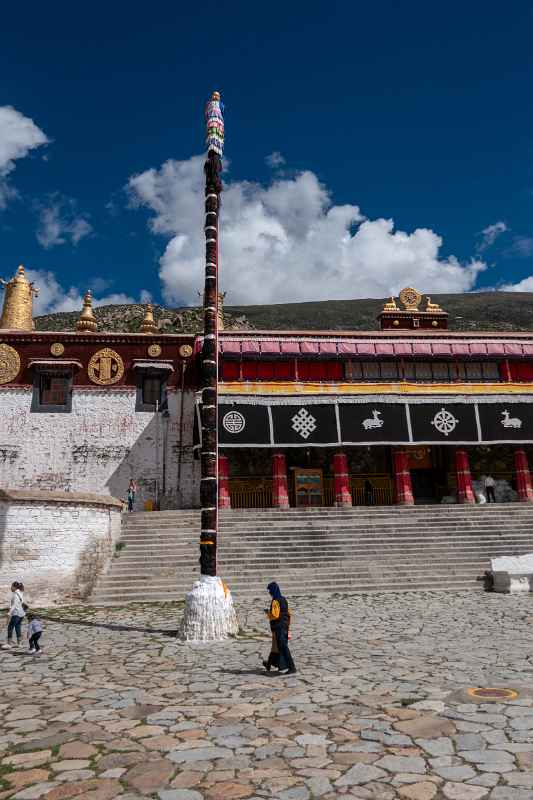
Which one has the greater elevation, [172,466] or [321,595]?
[172,466]

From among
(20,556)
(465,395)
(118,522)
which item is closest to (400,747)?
(20,556)

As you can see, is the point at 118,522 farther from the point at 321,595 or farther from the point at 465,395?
the point at 465,395

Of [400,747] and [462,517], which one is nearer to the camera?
[400,747]

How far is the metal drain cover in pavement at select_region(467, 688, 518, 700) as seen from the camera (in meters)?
6.29

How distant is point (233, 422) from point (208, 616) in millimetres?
13946

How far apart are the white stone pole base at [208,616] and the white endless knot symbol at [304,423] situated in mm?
13888

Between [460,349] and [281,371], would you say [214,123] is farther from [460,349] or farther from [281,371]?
[460,349]

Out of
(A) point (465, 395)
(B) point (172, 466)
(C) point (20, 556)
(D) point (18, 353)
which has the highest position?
(D) point (18, 353)

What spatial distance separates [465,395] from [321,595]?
1409 centimetres

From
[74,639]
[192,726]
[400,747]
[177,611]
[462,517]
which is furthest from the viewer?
[462,517]

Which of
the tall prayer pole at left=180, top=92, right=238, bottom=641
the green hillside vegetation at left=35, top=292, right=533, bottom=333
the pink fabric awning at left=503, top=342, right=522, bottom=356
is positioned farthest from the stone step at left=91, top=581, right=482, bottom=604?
the green hillside vegetation at left=35, top=292, right=533, bottom=333

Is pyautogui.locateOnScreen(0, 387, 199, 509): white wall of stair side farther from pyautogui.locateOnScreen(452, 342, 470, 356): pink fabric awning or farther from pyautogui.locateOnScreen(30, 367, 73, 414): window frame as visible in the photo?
pyautogui.locateOnScreen(452, 342, 470, 356): pink fabric awning

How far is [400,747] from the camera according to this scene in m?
4.91

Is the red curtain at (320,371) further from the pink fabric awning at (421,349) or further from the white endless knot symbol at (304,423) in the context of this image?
the pink fabric awning at (421,349)
